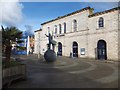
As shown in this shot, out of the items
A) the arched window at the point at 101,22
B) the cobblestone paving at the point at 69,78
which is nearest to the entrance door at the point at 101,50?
the arched window at the point at 101,22

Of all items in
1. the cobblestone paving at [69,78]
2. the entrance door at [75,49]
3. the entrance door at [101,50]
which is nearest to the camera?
the cobblestone paving at [69,78]

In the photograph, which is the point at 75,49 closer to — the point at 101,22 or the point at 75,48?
the point at 75,48

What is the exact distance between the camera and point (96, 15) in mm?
27797

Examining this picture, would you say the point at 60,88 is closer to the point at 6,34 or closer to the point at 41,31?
the point at 6,34

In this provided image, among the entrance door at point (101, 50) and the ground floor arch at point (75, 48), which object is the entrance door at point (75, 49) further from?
the entrance door at point (101, 50)

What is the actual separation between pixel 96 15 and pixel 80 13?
447cm

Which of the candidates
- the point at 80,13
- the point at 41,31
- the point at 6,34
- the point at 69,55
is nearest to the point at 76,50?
the point at 69,55

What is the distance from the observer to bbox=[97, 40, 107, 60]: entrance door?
2668 centimetres

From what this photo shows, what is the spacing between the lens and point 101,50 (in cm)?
2719

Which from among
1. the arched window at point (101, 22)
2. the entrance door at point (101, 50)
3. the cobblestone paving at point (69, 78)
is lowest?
the cobblestone paving at point (69, 78)

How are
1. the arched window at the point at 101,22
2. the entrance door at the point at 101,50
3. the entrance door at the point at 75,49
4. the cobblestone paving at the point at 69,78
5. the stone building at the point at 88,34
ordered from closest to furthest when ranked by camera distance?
the cobblestone paving at the point at 69,78 < the stone building at the point at 88,34 < the entrance door at the point at 101,50 < the arched window at the point at 101,22 < the entrance door at the point at 75,49

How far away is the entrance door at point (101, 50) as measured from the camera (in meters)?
26.7

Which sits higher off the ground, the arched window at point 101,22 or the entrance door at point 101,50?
the arched window at point 101,22

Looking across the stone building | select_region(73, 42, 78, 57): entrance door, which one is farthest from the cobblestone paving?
select_region(73, 42, 78, 57): entrance door
